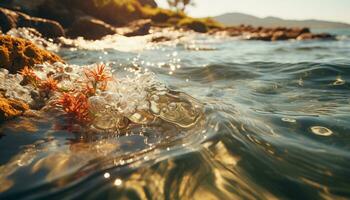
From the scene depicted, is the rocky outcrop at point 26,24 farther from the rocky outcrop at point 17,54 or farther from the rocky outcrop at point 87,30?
the rocky outcrop at point 17,54

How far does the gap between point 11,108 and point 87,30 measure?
1785cm

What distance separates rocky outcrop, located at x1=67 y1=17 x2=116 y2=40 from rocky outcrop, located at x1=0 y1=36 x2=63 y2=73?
14914 mm

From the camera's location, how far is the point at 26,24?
16703 millimetres

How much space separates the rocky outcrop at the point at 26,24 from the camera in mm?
15578

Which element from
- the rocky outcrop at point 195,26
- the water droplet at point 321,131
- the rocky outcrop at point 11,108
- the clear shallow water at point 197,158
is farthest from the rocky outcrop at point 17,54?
the rocky outcrop at point 195,26

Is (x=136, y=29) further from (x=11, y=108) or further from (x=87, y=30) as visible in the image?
(x=11, y=108)

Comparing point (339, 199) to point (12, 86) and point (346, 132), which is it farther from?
point (12, 86)

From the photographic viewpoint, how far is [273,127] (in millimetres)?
4395

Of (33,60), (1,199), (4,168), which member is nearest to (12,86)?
(33,60)

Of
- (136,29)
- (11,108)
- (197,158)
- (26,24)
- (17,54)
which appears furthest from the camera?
(136,29)

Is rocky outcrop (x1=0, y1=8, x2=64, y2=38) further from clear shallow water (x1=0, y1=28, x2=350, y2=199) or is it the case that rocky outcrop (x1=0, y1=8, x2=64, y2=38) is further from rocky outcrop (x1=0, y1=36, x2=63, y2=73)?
clear shallow water (x1=0, y1=28, x2=350, y2=199)


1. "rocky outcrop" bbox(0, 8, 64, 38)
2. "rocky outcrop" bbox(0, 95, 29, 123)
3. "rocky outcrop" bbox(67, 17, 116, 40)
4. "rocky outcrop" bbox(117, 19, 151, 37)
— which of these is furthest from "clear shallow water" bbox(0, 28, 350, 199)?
"rocky outcrop" bbox(117, 19, 151, 37)

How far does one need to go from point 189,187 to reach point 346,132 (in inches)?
96.6

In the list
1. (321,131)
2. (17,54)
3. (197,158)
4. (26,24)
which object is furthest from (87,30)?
(197,158)
